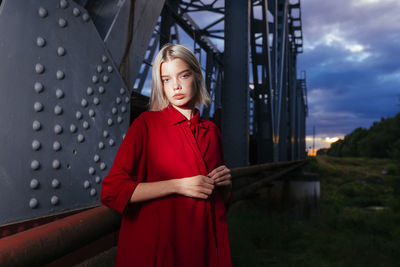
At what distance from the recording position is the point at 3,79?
111 centimetres

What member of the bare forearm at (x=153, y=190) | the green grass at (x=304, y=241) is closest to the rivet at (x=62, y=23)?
the bare forearm at (x=153, y=190)

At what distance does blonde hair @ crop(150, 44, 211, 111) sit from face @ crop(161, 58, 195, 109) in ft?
0.06

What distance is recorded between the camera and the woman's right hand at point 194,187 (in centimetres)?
108

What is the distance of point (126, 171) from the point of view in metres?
1.06

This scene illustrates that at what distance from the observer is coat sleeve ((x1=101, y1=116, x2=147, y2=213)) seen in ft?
3.37

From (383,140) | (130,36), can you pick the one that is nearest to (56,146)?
(130,36)

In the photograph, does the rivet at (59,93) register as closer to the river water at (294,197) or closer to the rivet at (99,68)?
the rivet at (99,68)

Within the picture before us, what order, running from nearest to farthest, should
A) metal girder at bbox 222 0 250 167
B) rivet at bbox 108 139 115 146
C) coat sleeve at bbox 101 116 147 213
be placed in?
coat sleeve at bbox 101 116 147 213
rivet at bbox 108 139 115 146
metal girder at bbox 222 0 250 167

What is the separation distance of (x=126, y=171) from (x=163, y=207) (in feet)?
0.59

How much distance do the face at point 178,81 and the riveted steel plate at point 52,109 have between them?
0.45 m

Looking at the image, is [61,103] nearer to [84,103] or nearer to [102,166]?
[84,103]

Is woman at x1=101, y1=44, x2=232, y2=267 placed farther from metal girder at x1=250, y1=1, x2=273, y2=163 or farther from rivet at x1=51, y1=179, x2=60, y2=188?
metal girder at x1=250, y1=1, x2=273, y2=163

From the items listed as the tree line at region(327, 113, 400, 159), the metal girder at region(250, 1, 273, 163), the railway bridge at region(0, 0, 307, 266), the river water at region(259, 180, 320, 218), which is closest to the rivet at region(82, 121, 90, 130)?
the railway bridge at region(0, 0, 307, 266)

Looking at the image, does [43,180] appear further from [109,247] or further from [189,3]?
[189,3]
